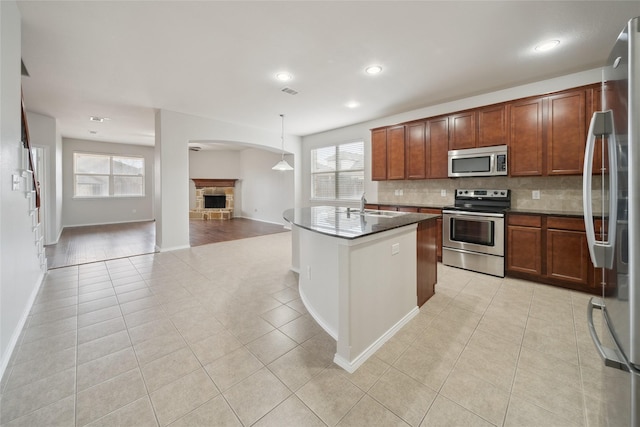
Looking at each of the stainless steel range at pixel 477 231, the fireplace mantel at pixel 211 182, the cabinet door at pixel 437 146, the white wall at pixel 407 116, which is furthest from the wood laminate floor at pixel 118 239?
the stainless steel range at pixel 477 231

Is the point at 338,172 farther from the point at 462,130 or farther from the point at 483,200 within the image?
the point at 483,200

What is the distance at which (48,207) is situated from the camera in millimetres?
5461

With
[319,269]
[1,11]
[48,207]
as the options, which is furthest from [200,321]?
[48,207]

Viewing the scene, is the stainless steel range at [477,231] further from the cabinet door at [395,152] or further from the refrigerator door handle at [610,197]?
the refrigerator door handle at [610,197]

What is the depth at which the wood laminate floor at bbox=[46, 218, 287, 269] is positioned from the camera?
181 inches

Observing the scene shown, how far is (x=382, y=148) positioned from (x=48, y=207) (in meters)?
7.07

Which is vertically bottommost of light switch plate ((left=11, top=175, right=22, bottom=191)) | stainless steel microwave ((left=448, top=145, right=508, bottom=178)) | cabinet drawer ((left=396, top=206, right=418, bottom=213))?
cabinet drawer ((left=396, top=206, right=418, bottom=213))

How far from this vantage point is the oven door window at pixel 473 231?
3.55 m

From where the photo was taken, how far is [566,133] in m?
3.18

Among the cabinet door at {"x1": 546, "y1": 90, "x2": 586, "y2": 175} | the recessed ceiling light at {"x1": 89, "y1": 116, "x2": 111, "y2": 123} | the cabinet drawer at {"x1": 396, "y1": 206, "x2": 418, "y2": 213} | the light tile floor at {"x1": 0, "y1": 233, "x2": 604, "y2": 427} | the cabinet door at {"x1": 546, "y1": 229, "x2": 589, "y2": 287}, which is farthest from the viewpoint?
the recessed ceiling light at {"x1": 89, "y1": 116, "x2": 111, "y2": 123}

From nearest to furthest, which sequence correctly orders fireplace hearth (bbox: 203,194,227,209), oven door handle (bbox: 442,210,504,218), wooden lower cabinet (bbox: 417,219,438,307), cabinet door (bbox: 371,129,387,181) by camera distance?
wooden lower cabinet (bbox: 417,219,438,307) → oven door handle (bbox: 442,210,504,218) → cabinet door (bbox: 371,129,387,181) → fireplace hearth (bbox: 203,194,227,209)

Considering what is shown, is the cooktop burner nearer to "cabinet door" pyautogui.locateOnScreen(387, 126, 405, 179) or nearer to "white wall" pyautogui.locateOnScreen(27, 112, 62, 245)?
"cabinet door" pyautogui.locateOnScreen(387, 126, 405, 179)

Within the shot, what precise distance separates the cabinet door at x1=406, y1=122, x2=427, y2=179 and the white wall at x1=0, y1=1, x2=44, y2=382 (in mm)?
4797

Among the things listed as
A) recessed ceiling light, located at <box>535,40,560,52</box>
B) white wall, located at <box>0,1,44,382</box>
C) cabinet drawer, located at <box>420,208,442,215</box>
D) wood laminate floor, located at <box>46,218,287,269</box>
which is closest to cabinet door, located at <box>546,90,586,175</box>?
recessed ceiling light, located at <box>535,40,560,52</box>
